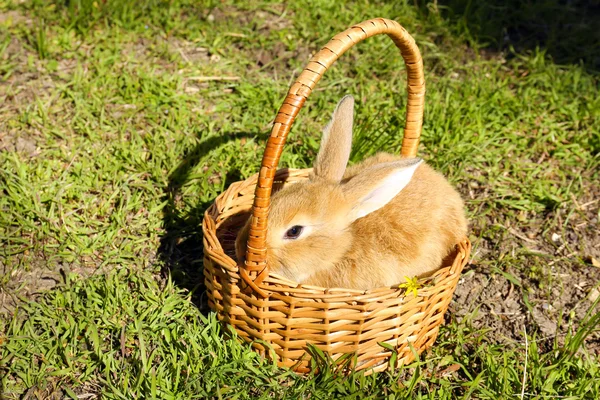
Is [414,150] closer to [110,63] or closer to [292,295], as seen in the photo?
[292,295]

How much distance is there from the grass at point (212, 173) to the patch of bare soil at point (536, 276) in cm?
2

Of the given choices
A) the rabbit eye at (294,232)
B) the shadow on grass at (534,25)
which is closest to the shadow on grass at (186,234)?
the rabbit eye at (294,232)

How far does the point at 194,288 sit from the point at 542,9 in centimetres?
373

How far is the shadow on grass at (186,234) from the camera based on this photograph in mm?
3756

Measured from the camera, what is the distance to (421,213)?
3.45 m

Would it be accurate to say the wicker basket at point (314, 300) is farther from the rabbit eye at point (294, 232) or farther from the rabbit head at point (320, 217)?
the rabbit eye at point (294, 232)

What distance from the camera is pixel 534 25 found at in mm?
5586

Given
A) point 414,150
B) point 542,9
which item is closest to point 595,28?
point 542,9

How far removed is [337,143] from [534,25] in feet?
9.56

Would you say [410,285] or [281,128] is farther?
[410,285]

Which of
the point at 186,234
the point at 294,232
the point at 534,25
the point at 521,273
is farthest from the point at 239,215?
the point at 534,25

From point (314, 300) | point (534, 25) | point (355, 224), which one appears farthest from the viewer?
point (534, 25)

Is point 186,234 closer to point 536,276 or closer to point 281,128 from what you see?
point 281,128

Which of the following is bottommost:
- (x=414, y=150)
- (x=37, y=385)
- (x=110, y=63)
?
(x=37, y=385)
